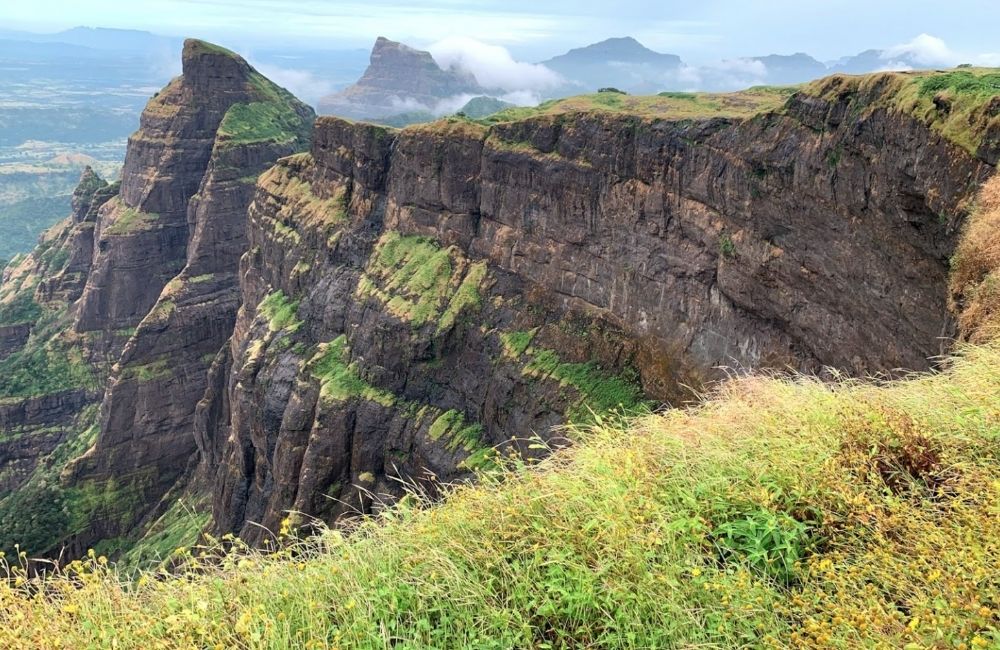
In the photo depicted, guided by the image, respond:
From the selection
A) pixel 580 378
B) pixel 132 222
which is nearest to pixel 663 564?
pixel 580 378

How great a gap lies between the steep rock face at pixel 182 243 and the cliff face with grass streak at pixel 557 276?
21.4m

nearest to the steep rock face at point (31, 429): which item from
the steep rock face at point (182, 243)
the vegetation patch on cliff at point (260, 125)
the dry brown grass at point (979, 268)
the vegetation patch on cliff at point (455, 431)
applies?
the steep rock face at point (182, 243)

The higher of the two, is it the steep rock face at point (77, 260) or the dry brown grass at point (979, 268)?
the dry brown grass at point (979, 268)

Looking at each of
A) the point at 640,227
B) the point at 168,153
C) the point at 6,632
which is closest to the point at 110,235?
the point at 168,153

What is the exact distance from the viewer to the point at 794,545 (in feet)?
21.2

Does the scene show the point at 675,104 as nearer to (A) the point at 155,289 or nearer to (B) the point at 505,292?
(B) the point at 505,292

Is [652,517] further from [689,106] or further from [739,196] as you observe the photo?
[689,106]

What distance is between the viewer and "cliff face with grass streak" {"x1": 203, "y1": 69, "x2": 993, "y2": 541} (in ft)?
69.9

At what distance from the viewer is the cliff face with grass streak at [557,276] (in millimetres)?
21312

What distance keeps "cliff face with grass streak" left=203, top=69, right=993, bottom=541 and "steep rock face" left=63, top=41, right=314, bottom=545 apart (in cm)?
2145

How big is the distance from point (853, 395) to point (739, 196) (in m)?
19.5

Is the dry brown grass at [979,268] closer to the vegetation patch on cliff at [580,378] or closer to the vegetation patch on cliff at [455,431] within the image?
the vegetation patch on cliff at [580,378]

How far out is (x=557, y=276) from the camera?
37531 millimetres

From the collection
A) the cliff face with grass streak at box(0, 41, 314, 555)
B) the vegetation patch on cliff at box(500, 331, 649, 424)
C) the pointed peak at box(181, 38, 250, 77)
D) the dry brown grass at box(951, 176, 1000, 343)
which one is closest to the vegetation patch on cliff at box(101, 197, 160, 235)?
the cliff face with grass streak at box(0, 41, 314, 555)
